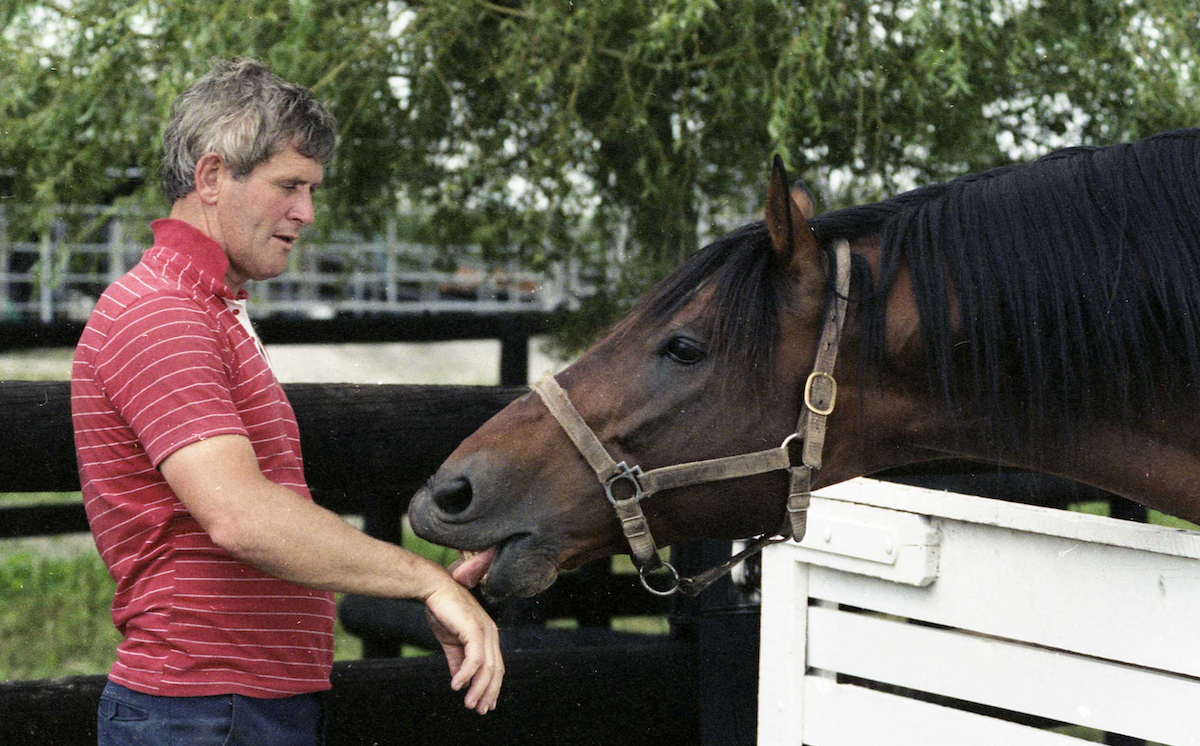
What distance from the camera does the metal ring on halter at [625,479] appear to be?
1.81m

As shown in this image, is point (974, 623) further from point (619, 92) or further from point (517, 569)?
point (619, 92)

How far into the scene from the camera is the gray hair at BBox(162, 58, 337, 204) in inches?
67.4

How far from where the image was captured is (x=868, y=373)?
1804 mm

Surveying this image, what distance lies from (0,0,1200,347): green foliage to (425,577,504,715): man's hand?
1.90 m

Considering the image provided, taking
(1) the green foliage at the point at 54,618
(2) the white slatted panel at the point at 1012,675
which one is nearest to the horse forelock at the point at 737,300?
(2) the white slatted panel at the point at 1012,675

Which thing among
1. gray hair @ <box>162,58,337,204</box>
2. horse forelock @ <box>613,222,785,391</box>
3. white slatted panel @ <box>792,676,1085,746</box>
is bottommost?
white slatted panel @ <box>792,676,1085,746</box>

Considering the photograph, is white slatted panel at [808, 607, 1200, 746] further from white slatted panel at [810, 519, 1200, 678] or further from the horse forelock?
the horse forelock

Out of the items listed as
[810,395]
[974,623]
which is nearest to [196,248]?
[810,395]

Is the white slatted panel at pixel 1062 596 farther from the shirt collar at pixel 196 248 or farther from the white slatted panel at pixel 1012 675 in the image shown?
the shirt collar at pixel 196 248

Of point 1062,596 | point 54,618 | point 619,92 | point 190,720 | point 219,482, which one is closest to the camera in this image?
point 219,482

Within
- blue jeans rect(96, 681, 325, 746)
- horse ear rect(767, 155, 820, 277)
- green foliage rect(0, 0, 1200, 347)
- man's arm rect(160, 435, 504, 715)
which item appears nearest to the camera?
man's arm rect(160, 435, 504, 715)

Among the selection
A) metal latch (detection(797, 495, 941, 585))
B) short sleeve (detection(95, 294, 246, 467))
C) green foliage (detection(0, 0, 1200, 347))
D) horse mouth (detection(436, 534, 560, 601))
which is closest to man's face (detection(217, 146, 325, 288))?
short sleeve (detection(95, 294, 246, 467))

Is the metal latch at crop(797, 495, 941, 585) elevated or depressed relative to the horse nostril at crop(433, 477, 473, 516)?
depressed

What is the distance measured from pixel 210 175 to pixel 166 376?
1.16ft
